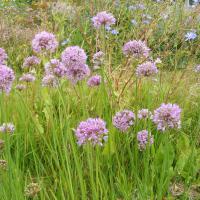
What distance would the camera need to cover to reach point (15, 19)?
283 inches

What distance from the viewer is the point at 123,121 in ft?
6.30

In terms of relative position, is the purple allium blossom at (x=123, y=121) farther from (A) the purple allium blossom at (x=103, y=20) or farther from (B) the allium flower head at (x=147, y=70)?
(A) the purple allium blossom at (x=103, y=20)

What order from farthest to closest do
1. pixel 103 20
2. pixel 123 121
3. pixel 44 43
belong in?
1. pixel 103 20
2. pixel 123 121
3. pixel 44 43

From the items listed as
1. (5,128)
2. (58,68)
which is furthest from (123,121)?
(5,128)

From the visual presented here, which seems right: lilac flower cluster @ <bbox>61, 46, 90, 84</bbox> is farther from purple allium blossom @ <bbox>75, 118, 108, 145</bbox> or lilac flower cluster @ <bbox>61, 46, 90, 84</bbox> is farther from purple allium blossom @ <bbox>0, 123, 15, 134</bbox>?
purple allium blossom @ <bbox>0, 123, 15, 134</bbox>

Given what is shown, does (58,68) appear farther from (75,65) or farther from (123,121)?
(123,121)

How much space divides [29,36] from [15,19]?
1324 millimetres

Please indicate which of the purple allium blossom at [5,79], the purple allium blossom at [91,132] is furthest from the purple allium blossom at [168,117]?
the purple allium blossom at [5,79]

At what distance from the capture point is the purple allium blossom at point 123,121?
1918 mm

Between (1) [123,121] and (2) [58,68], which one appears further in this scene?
(1) [123,121]

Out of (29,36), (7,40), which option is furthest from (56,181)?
(29,36)

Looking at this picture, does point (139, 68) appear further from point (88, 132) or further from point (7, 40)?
point (7, 40)

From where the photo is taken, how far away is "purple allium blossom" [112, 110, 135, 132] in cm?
192

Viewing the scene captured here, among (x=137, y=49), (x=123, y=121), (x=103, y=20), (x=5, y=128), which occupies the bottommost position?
(x=123, y=121)
